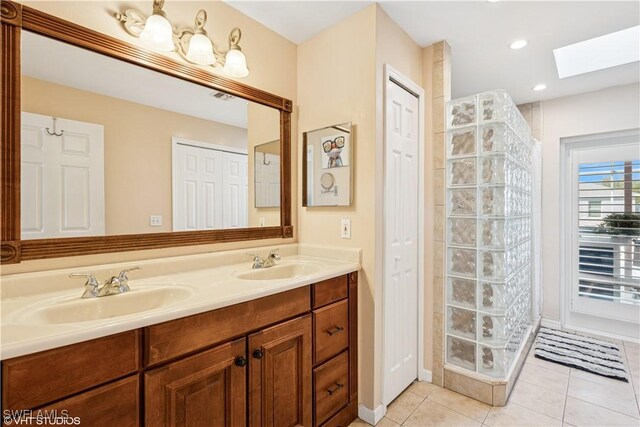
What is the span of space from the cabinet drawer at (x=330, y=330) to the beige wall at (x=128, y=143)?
92 centimetres

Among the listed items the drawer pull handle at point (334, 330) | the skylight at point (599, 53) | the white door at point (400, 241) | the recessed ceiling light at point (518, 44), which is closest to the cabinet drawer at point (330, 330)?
the drawer pull handle at point (334, 330)

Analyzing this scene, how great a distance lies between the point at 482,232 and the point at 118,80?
7.12 ft

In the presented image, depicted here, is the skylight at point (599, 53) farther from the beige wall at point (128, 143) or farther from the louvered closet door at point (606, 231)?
the beige wall at point (128, 143)

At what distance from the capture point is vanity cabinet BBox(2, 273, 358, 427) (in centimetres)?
81

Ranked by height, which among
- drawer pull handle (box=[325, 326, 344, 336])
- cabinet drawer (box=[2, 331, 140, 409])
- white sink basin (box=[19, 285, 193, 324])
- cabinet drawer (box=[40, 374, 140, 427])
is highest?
white sink basin (box=[19, 285, 193, 324])

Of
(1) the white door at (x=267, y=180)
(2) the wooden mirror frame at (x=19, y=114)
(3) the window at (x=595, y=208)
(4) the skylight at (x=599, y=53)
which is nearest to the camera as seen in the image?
(2) the wooden mirror frame at (x=19, y=114)

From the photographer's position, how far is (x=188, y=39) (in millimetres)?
1607

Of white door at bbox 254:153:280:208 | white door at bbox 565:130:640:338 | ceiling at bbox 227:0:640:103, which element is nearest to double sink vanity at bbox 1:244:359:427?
white door at bbox 254:153:280:208

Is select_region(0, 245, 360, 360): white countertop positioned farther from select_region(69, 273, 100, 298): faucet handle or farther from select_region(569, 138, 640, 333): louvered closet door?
select_region(569, 138, 640, 333): louvered closet door

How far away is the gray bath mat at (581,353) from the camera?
2.32 meters

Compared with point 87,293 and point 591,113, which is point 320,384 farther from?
point 591,113

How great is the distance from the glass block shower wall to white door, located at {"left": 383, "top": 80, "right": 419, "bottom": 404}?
237 millimetres

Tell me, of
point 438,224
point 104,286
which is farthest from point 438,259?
point 104,286

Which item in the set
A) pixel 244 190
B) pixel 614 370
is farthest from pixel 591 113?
pixel 244 190
